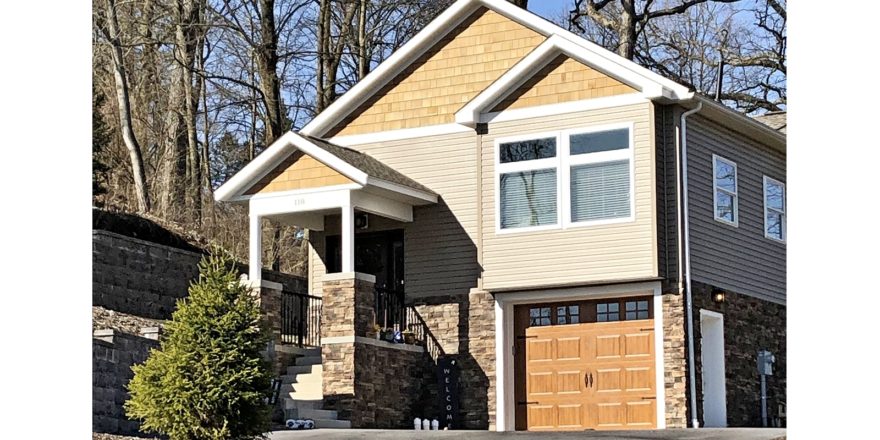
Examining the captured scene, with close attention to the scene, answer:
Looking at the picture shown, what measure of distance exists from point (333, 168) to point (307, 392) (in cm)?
299

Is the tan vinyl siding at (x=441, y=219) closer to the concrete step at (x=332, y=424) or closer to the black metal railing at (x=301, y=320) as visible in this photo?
the black metal railing at (x=301, y=320)

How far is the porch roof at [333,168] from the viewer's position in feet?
61.7

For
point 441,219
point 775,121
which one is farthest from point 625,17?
point 441,219

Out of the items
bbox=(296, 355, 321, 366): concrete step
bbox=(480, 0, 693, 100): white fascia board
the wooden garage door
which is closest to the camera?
bbox=(480, 0, 693, 100): white fascia board

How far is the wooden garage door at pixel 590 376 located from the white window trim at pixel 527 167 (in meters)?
1.40

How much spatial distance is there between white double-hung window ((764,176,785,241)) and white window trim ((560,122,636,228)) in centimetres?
307

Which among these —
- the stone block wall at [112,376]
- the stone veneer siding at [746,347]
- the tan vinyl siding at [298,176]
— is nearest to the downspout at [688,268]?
the stone veneer siding at [746,347]

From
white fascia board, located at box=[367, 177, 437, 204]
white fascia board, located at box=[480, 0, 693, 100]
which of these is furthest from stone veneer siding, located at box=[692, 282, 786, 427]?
white fascia board, located at box=[367, 177, 437, 204]

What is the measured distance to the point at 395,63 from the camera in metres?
20.6

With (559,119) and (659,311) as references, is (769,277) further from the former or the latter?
(559,119)

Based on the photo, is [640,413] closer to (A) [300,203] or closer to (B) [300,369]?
(B) [300,369]

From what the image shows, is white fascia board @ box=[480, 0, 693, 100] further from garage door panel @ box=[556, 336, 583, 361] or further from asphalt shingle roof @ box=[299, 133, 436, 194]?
garage door panel @ box=[556, 336, 583, 361]

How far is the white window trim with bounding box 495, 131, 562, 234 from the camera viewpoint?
18.7 m
